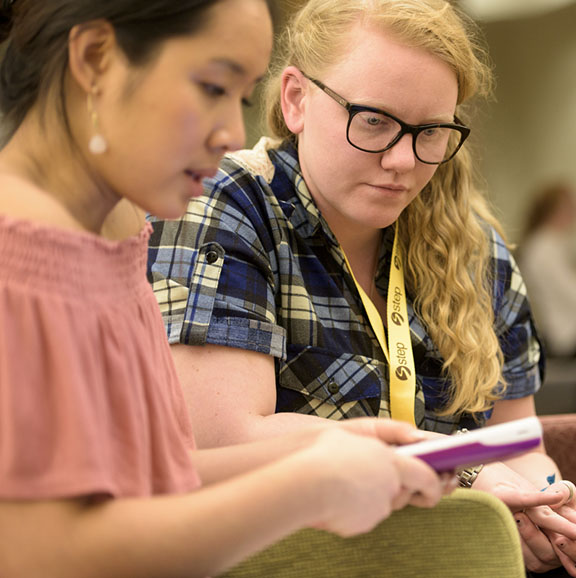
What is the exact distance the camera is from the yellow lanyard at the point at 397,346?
1.71 meters

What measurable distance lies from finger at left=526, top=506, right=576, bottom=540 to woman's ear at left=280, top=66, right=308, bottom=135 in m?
0.91

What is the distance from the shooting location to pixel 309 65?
1.71 meters

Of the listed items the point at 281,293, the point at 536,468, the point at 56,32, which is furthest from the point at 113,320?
the point at 536,468

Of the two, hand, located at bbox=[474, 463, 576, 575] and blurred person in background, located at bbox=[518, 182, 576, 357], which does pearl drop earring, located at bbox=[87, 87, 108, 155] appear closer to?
hand, located at bbox=[474, 463, 576, 575]

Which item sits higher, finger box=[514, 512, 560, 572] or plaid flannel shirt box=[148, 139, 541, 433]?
plaid flannel shirt box=[148, 139, 541, 433]

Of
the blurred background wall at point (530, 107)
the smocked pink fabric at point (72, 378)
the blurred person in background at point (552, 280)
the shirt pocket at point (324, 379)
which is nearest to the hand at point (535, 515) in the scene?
the shirt pocket at point (324, 379)

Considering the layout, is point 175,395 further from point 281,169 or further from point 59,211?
point 281,169

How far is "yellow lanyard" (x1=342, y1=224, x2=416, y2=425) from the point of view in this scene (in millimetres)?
1712

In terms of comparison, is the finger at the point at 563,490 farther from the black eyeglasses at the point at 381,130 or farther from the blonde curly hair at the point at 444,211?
the black eyeglasses at the point at 381,130

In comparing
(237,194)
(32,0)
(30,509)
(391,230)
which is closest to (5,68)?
(32,0)

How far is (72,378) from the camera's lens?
81 cm

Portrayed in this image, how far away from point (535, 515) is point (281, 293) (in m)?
0.66

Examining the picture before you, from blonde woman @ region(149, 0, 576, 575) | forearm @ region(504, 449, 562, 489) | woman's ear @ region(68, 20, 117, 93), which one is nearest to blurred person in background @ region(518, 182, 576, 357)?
forearm @ region(504, 449, 562, 489)

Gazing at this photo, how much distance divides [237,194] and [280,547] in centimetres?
71
